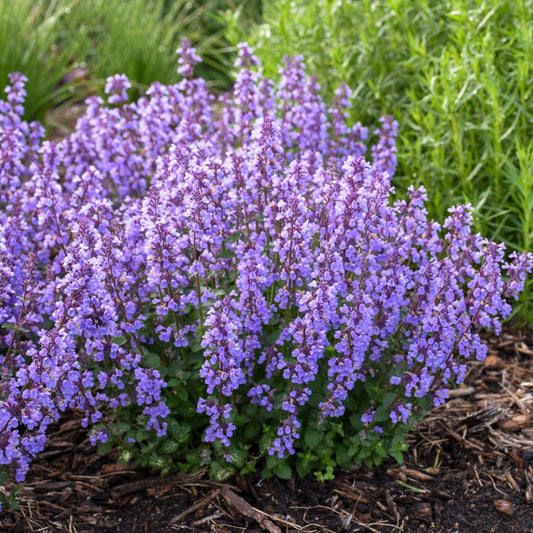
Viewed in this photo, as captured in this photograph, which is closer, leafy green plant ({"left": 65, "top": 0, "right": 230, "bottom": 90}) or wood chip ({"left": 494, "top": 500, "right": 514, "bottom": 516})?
wood chip ({"left": 494, "top": 500, "right": 514, "bottom": 516})

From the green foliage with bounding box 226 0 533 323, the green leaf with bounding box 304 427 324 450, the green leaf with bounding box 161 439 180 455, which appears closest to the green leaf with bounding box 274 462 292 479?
the green leaf with bounding box 304 427 324 450

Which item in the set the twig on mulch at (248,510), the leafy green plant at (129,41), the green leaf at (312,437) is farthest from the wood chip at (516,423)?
the leafy green plant at (129,41)

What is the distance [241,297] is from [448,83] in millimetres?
2069

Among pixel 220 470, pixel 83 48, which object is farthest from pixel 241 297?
pixel 83 48

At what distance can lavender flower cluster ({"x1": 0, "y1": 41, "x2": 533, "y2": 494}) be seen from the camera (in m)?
2.62

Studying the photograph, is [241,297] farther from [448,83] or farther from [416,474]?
[448,83]

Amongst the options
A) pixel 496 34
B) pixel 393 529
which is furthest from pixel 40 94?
pixel 393 529

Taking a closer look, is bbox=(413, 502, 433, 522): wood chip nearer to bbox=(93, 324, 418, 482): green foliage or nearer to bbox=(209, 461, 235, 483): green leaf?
bbox=(93, 324, 418, 482): green foliage

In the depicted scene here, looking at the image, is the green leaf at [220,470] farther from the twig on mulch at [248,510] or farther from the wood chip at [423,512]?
the wood chip at [423,512]

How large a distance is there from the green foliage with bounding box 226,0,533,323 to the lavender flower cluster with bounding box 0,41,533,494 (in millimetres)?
1213

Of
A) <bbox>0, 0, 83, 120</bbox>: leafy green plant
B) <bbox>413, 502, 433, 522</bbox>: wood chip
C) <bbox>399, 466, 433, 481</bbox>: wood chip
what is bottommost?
<bbox>413, 502, 433, 522</bbox>: wood chip

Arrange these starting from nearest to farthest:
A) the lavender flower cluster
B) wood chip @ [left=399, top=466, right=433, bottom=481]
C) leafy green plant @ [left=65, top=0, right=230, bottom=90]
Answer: the lavender flower cluster < wood chip @ [left=399, top=466, right=433, bottom=481] < leafy green plant @ [left=65, top=0, right=230, bottom=90]

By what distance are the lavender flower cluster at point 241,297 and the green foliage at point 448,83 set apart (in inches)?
47.8

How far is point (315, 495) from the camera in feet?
10.2
